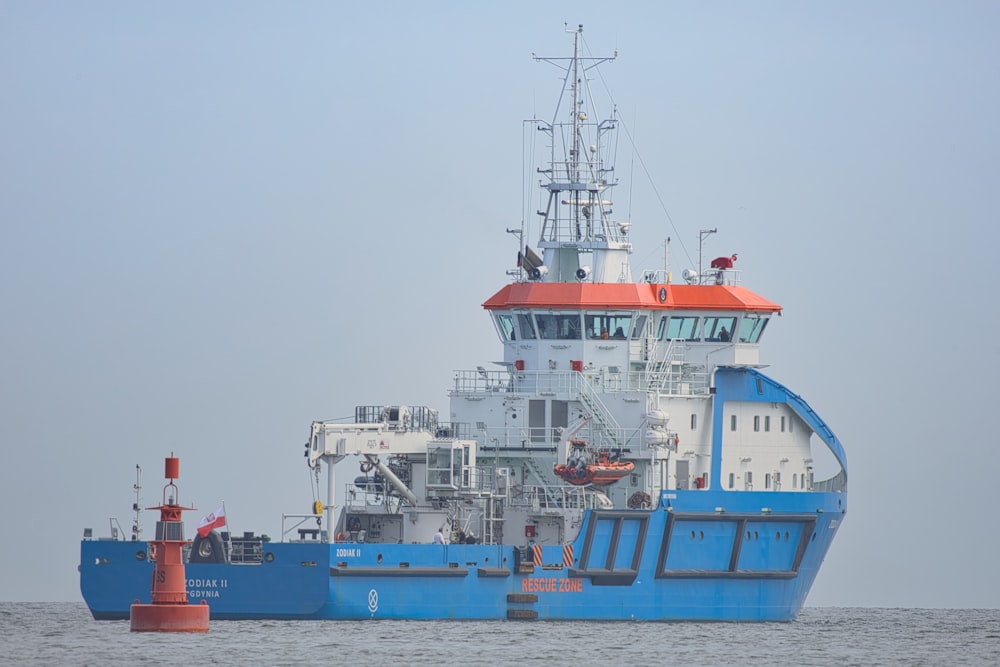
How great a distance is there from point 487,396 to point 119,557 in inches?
343

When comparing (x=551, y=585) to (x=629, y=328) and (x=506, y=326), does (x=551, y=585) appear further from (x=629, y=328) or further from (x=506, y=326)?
(x=506, y=326)

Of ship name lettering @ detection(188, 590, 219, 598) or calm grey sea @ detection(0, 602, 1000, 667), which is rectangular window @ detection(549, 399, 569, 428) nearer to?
calm grey sea @ detection(0, 602, 1000, 667)

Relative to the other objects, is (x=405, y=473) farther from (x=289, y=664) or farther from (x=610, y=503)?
(x=289, y=664)

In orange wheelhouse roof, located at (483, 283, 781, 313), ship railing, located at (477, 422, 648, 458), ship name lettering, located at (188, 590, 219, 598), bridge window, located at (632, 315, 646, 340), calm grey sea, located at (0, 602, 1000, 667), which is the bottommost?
calm grey sea, located at (0, 602, 1000, 667)

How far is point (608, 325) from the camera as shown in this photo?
5609 cm

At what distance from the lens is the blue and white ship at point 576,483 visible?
51.2 metres

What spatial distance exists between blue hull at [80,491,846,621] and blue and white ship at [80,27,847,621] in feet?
0.13

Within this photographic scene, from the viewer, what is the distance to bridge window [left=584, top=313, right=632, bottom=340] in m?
56.0

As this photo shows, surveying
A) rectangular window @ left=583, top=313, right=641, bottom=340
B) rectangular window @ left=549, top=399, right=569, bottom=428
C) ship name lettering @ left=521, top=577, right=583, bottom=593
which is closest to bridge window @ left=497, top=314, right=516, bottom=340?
rectangular window @ left=583, top=313, right=641, bottom=340

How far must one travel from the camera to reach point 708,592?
179ft

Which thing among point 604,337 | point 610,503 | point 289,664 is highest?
point 604,337

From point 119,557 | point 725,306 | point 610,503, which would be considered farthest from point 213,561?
point 725,306

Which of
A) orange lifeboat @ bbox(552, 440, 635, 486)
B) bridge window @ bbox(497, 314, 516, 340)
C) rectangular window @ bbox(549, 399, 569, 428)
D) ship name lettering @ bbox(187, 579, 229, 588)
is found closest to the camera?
ship name lettering @ bbox(187, 579, 229, 588)

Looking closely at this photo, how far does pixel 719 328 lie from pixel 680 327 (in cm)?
84
